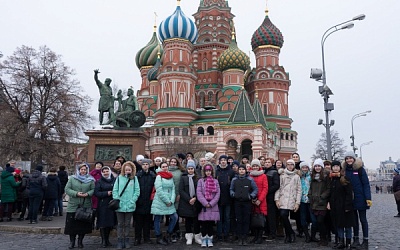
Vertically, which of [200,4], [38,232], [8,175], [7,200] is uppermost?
[200,4]

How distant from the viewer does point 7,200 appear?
10.2 m

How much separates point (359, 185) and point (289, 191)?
1338mm

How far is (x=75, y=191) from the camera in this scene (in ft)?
24.1

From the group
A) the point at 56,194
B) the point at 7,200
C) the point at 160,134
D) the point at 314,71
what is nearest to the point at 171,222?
the point at 56,194

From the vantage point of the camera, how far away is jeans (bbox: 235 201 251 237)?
757 centimetres

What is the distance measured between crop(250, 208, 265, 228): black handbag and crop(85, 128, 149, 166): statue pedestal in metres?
6.94

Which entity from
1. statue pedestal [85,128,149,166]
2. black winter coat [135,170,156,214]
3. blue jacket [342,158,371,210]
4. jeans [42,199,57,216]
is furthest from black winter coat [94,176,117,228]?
statue pedestal [85,128,149,166]

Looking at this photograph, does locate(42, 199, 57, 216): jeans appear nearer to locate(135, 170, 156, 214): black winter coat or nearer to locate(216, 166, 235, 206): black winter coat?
locate(135, 170, 156, 214): black winter coat

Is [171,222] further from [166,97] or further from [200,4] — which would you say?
[200,4]

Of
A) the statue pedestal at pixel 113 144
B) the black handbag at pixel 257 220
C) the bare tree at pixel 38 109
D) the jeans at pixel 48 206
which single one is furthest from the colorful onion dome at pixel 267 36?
the black handbag at pixel 257 220

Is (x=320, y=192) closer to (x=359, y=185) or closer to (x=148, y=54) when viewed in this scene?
(x=359, y=185)

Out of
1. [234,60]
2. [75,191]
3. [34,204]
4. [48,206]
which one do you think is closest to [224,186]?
[75,191]

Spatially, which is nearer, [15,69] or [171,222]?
[171,222]

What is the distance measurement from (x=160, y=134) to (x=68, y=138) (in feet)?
57.0
